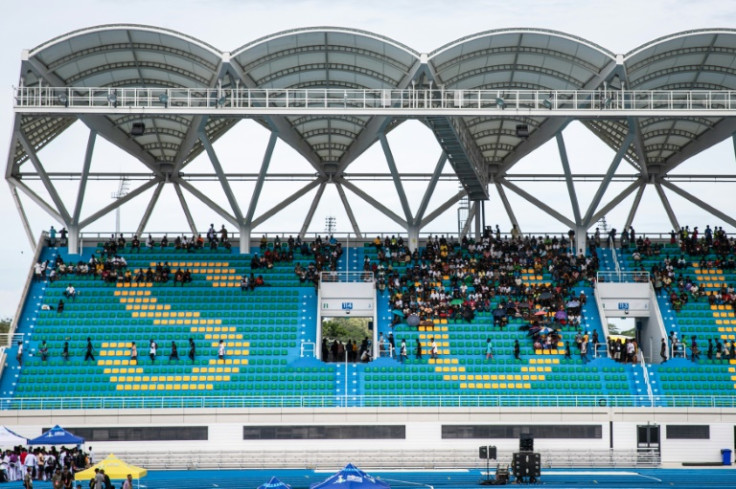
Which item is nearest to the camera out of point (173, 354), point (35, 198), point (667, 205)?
point (173, 354)

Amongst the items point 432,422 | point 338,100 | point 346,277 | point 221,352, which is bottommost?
point 432,422

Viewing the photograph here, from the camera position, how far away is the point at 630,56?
4834cm

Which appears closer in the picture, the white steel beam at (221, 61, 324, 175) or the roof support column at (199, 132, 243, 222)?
the white steel beam at (221, 61, 324, 175)

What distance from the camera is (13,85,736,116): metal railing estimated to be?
1912 inches

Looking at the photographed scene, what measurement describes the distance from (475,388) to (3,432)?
19407 mm

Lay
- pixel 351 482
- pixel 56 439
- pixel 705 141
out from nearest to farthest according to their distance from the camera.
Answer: pixel 351 482, pixel 56 439, pixel 705 141

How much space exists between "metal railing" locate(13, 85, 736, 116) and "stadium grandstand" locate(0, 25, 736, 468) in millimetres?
185

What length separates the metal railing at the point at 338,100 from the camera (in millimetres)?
48562

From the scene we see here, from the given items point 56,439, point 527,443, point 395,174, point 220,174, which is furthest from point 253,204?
point 527,443

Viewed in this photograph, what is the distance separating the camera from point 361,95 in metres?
53.8

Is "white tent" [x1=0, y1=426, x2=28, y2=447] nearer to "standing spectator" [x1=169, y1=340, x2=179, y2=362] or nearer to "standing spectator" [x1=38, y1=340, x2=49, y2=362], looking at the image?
"standing spectator" [x1=38, y1=340, x2=49, y2=362]

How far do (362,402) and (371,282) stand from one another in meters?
9.51

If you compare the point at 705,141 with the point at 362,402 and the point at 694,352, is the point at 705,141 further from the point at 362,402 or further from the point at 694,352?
the point at 362,402

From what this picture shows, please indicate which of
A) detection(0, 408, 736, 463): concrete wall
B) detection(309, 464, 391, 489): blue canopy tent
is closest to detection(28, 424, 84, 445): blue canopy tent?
detection(0, 408, 736, 463): concrete wall
